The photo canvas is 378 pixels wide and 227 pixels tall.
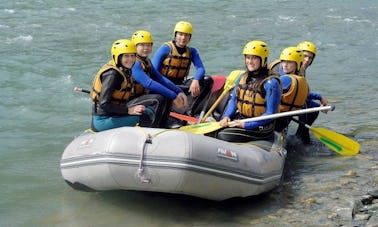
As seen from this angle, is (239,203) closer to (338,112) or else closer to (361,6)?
(338,112)

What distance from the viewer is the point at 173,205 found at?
542 centimetres

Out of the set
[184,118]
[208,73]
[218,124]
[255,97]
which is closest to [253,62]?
[255,97]

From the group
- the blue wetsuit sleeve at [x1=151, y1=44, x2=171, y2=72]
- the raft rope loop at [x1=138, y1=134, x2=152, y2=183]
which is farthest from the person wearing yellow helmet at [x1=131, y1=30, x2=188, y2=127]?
the raft rope loop at [x1=138, y1=134, x2=152, y2=183]

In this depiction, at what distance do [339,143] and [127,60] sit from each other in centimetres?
263

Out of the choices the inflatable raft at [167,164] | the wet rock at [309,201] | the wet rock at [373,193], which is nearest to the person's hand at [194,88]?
the inflatable raft at [167,164]

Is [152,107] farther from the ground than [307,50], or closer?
closer

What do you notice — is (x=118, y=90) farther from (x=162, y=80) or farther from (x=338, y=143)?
(x=338, y=143)

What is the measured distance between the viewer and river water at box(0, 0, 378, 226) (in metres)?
5.33

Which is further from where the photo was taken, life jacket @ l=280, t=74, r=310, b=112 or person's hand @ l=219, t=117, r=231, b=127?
life jacket @ l=280, t=74, r=310, b=112

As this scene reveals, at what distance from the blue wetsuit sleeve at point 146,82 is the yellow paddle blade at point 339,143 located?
185 cm

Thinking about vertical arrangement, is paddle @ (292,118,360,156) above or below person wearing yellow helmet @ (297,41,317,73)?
below

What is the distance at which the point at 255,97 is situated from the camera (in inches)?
225

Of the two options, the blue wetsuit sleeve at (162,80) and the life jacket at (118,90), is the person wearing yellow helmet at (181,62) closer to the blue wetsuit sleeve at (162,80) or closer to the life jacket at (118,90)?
the blue wetsuit sleeve at (162,80)

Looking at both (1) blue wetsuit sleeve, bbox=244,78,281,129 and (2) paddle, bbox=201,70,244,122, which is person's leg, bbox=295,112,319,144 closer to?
(2) paddle, bbox=201,70,244,122
